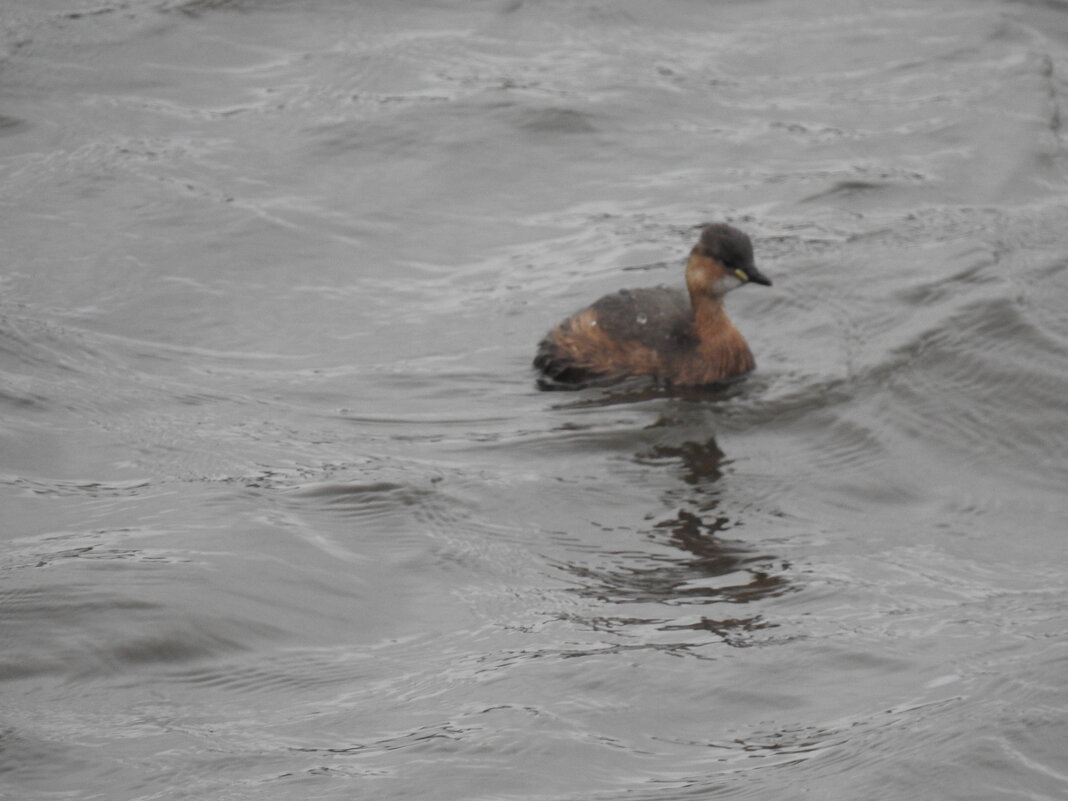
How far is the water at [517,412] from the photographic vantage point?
5504 millimetres

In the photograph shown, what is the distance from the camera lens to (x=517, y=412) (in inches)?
362

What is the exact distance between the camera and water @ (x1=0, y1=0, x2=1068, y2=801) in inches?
217

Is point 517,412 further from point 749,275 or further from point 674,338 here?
point 749,275

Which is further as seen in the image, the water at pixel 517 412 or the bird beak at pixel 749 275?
the bird beak at pixel 749 275

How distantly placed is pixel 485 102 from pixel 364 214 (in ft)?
8.28

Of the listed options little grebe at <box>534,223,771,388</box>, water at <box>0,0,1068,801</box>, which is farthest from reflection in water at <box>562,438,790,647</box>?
little grebe at <box>534,223,771,388</box>

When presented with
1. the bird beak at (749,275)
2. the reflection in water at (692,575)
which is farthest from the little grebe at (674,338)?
the reflection in water at (692,575)

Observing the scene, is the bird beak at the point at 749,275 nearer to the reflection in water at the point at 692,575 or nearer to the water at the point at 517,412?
the water at the point at 517,412

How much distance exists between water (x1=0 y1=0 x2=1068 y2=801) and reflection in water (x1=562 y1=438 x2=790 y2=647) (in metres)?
0.03

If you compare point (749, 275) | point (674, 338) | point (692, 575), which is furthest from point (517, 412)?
point (692, 575)

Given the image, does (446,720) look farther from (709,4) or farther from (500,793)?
(709,4)

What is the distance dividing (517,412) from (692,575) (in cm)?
238

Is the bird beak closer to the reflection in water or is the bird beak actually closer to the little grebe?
the little grebe

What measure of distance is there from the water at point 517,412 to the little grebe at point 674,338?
0.71ft
